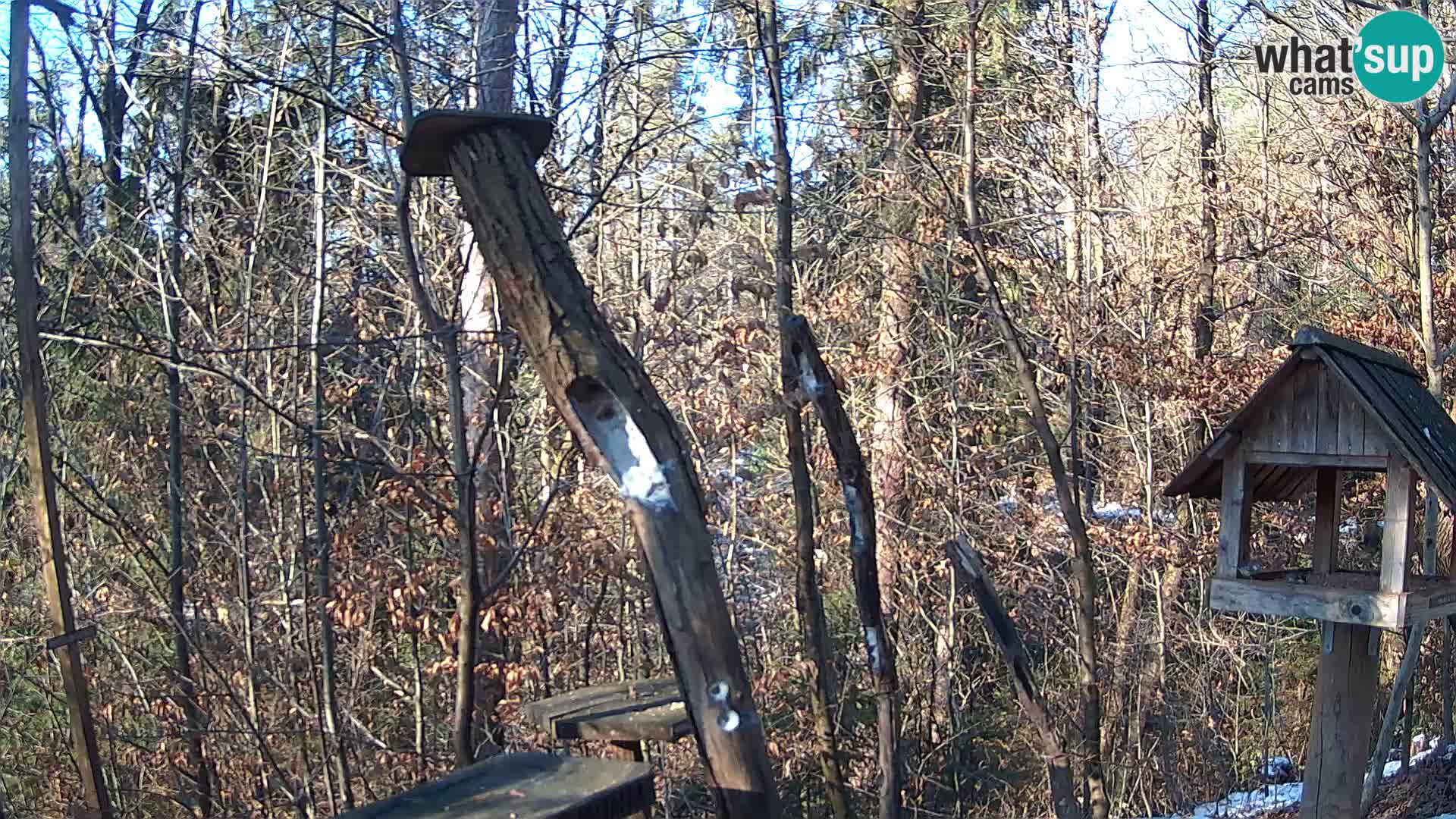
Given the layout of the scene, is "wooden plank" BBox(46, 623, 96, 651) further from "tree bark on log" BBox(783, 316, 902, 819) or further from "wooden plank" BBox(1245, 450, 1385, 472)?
"wooden plank" BBox(1245, 450, 1385, 472)

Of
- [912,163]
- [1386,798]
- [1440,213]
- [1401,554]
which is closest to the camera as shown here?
[1401,554]

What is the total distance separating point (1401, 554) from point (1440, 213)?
597cm

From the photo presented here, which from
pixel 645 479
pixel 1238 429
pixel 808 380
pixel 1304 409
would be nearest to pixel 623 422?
pixel 645 479

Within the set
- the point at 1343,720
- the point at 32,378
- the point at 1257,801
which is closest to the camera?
the point at 32,378

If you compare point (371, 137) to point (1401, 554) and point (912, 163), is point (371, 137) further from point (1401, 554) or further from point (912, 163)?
point (1401, 554)

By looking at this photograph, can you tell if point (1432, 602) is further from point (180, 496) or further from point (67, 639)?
point (180, 496)

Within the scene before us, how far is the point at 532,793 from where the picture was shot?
2908 mm

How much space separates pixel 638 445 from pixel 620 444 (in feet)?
0.18

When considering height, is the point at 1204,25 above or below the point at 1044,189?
above

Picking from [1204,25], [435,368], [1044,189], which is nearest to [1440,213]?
[1204,25]

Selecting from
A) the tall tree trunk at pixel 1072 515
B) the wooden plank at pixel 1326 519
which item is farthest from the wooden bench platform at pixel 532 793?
the tall tree trunk at pixel 1072 515

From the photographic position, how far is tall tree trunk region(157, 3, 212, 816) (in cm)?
575

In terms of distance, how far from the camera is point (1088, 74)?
7.51 m

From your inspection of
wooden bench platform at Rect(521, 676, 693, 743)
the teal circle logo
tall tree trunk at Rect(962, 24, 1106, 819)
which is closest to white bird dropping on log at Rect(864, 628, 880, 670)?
wooden bench platform at Rect(521, 676, 693, 743)
